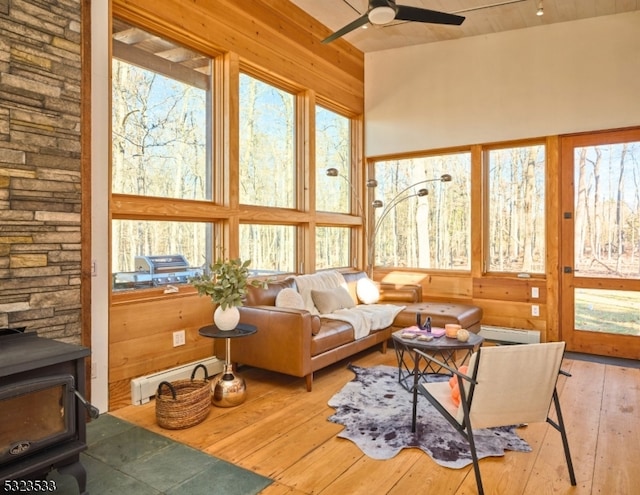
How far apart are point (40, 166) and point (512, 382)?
Answer: 290 cm

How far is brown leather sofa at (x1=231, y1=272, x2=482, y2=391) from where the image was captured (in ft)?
11.2

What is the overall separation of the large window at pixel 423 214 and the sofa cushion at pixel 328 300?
143 cm

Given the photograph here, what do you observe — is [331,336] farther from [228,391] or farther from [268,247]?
[268,247]

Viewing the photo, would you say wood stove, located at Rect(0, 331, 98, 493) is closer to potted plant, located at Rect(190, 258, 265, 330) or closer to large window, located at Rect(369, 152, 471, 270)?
potted plant, located at Rect(190, 258, 265, 330)

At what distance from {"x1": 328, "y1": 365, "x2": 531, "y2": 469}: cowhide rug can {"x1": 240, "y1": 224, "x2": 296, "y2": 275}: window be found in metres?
1.65

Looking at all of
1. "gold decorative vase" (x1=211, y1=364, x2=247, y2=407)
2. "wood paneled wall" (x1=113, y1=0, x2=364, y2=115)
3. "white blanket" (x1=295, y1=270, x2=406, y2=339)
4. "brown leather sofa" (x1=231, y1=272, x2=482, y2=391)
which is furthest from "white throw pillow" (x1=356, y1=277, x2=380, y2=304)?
"wood paneled wall" (x1=113, y1=0, x2=364, y2=115)

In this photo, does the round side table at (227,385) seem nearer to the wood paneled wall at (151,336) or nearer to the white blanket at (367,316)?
the wood paneled wall at (151,336)

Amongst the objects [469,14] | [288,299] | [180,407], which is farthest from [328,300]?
[469,14]

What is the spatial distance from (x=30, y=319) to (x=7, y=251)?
0.42 m

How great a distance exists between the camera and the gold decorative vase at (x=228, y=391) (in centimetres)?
318

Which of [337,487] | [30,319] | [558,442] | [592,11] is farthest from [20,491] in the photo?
[592,11]

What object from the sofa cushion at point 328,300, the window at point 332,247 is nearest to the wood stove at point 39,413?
the sofa cushion at point 328,300

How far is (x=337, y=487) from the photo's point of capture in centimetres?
→ 217

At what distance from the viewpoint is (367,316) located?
170 inches
